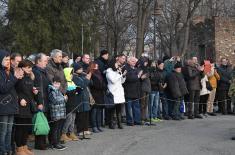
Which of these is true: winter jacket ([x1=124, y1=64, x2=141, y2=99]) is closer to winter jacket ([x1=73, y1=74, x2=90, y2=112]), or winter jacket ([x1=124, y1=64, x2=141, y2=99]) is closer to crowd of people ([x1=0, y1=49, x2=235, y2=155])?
crowd of people ([x1=0, y1=49, x2=235, y2=155])

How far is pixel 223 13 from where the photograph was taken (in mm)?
54156

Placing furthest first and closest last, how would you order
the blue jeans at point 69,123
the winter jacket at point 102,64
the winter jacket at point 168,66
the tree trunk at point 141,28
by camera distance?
the tree trunk at point 141,28, the winter jacket at point 168,66, the winter jacket at point 102,64, the blue jeans at point 69,123

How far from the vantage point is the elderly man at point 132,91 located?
14.6 m

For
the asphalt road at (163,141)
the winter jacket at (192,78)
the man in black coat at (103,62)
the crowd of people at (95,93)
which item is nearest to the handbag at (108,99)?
the crowd of people at (95,93)

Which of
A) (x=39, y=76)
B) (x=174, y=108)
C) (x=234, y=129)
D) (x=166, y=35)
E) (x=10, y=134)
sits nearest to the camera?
(x=10, y=134)

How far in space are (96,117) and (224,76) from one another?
6081 mm

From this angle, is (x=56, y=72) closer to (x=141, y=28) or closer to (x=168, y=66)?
(x=168, y=66)

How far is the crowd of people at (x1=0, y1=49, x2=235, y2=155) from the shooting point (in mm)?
9992

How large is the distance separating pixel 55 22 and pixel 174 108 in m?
15.9

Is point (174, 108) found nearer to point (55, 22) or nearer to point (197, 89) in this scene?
point (197, 89)

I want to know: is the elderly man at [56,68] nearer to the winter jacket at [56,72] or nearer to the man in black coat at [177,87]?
the winter jacket at [56,72]

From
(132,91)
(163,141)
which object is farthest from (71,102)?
(132,91)

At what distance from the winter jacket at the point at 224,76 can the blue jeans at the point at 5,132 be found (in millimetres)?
9919

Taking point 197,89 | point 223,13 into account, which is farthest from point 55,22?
point 223,13
